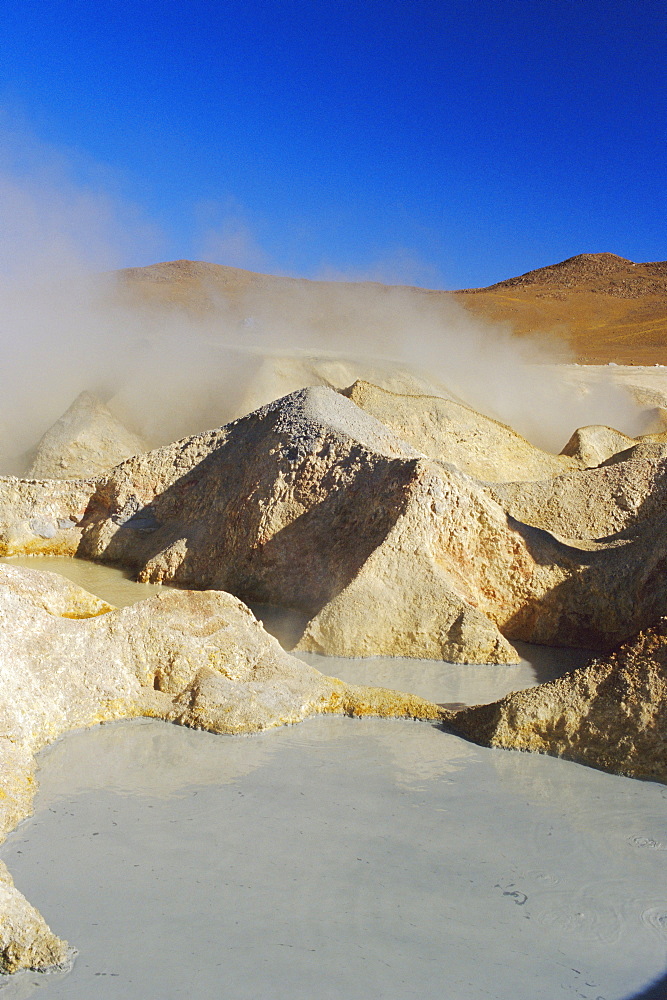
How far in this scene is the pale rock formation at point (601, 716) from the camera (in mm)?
3707

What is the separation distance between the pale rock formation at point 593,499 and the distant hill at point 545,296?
24.7 meters

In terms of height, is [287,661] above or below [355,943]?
above

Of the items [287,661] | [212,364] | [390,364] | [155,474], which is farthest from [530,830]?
[390,364]

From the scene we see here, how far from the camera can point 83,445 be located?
11977mm

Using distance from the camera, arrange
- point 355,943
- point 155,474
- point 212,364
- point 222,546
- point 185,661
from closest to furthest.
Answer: point 355,943, point 185,661, point 222,546, point 155,474, point 212,364

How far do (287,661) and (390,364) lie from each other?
10.9 m

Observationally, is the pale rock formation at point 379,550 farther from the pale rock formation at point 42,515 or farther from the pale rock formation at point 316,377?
the pale rock formation at point 316,377

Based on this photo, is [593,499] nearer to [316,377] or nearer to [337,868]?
[337,868]

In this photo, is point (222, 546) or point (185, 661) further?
point (222, 546)

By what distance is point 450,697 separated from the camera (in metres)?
4.83

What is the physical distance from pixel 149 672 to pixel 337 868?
5.23 ft

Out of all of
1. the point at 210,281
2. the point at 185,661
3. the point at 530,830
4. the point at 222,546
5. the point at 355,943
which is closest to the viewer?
the point at 355,943

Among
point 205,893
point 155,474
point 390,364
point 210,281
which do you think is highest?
point 210,281

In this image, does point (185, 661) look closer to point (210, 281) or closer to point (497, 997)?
point (497, 997)
